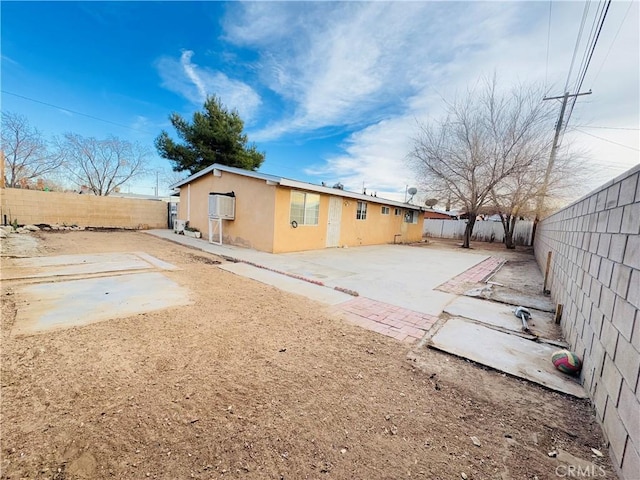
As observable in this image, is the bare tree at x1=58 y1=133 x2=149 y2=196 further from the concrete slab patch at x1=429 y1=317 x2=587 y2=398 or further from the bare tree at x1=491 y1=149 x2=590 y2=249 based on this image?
the concrete slab patch at x1=429 y1=317 x2=587 y2=398

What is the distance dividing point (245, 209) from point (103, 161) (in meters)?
21.2

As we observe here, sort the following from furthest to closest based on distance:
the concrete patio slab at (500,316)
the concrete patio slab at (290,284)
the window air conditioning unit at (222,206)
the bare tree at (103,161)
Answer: the bare tree at (103,161) < the window air conditioning unit at (222,206) < the concrete patio slab at (290,284) < the concrete patio slab at (500,316)

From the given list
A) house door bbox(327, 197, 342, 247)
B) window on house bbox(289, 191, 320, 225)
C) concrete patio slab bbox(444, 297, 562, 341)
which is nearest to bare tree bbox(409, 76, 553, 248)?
house door bbox(327, 197, 342, 247)

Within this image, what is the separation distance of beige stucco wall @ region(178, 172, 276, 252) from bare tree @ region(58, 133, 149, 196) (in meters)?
15.6

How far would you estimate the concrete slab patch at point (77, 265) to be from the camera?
488cm

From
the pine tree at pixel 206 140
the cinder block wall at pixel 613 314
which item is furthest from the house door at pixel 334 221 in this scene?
the pine tree at pixel 206 140

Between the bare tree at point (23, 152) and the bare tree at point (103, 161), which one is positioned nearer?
the bare tree at point (23, 152)

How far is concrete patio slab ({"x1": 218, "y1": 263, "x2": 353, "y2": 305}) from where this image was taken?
14.9 ft

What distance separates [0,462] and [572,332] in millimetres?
4752

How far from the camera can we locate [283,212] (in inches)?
356

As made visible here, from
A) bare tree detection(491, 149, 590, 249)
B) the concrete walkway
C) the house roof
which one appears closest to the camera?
the concrete walkway

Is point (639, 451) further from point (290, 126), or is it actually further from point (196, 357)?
point (290, 126)

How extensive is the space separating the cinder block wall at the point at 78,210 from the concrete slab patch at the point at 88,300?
13.7 metres

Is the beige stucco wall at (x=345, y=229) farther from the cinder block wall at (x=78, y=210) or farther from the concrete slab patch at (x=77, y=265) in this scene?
the cinder block wall at (x=78, y=210)
